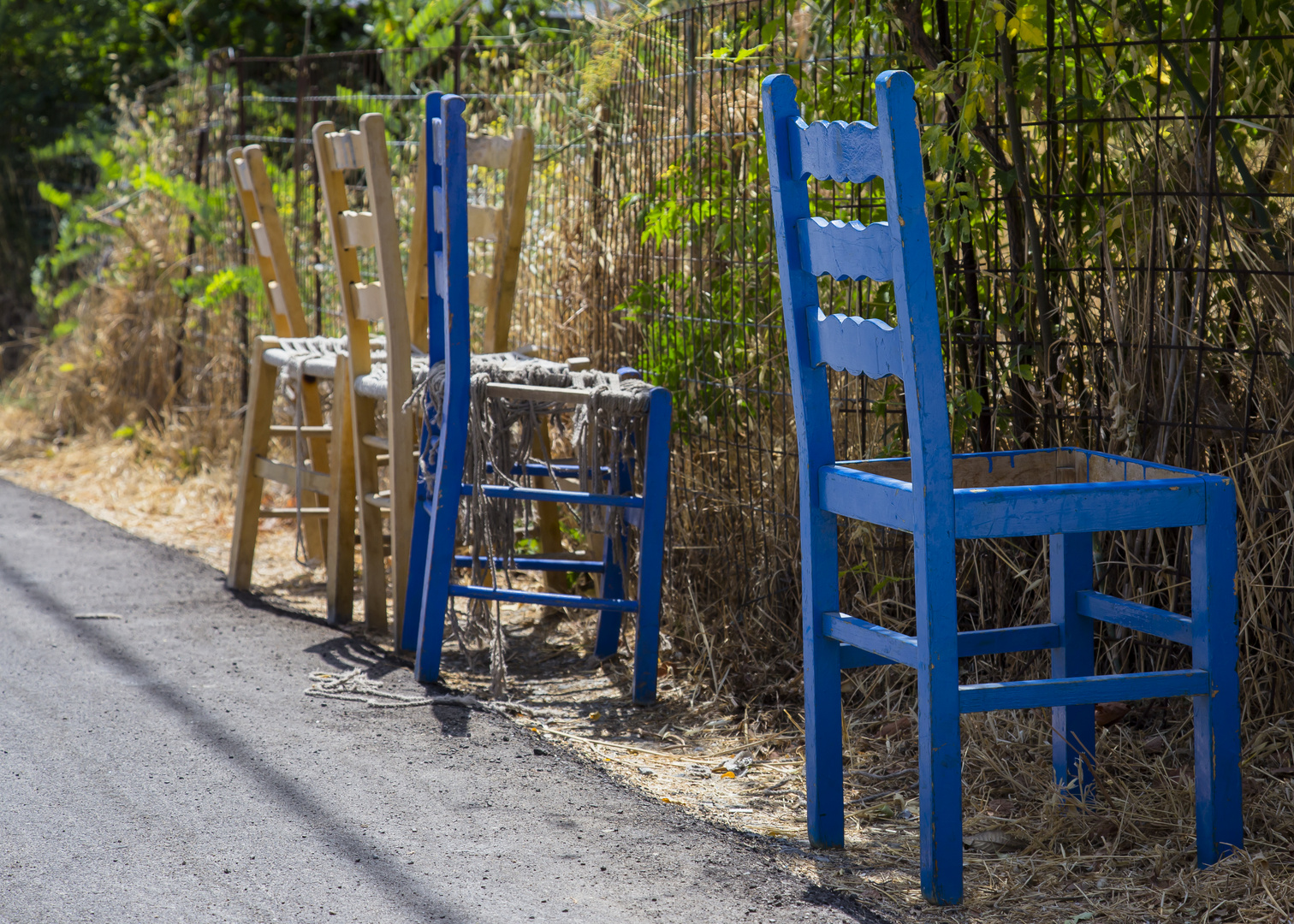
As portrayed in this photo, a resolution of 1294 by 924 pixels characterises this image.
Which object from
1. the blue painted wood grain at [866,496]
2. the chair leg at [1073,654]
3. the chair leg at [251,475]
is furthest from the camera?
the chair leg at [251,475]

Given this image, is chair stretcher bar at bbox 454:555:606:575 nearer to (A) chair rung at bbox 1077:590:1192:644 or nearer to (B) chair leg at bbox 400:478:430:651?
(B) chair leg at bbox 400:478:430:651

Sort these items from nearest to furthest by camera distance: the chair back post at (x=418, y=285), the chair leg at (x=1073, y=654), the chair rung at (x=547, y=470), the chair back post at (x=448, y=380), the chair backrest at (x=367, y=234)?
the chair leg at (x=1073, y=654) → the chair back post at (x=448, y=380) → the chair rung at (x=547, y=470) → the chair backrest at (x=367, y=234) → the chair back post at (x=418, y=285)

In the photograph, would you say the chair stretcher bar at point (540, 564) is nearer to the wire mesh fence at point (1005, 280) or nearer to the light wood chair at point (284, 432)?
the wire mesh fence at point (1005, 280)

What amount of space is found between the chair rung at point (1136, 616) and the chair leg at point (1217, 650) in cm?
4

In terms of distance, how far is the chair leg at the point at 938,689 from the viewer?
6.78 ft

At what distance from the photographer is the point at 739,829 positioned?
2.54 meters

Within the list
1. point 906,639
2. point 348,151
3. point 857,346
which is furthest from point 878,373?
point 348,151

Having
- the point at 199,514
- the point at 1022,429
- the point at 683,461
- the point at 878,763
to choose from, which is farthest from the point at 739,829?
the point at 199,514

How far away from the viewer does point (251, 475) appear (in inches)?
175

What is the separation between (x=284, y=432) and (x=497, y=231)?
102cm

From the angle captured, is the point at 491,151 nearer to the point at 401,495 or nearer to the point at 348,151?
the point at 348,151

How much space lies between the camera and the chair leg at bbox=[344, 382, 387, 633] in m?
3.89

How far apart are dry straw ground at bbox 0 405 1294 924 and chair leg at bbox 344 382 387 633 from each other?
31 centimetres

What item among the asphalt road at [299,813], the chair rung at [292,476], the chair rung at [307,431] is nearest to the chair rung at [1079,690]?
the asphalt road at [299,813]
